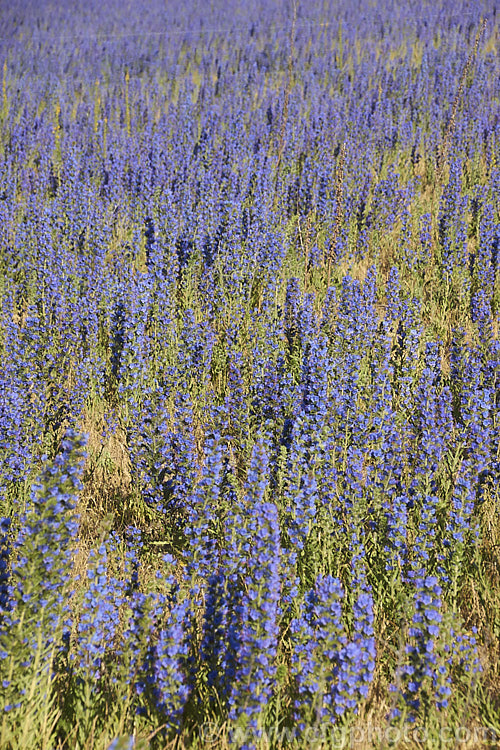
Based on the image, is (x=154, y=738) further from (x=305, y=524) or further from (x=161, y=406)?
(x=161, y=406)

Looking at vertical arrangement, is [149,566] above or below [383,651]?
below

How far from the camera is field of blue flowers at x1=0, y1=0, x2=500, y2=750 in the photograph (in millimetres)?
1705

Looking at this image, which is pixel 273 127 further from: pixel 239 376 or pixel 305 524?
pixel 305 524

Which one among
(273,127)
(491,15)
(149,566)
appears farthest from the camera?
(491,15)

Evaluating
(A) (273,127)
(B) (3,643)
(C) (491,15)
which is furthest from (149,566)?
(C) (491,15)

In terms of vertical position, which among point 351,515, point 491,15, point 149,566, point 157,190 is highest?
point 491,15

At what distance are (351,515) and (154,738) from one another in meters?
1.01

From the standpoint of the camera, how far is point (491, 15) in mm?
13875

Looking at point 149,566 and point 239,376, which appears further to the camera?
point 239,376

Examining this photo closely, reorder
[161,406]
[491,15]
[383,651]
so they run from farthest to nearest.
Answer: [491,15], [161,406], [383,651]

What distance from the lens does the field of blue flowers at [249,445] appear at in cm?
171

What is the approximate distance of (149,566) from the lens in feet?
8.42

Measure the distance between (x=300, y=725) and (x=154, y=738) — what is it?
453 mm

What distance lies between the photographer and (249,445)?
110 inches
